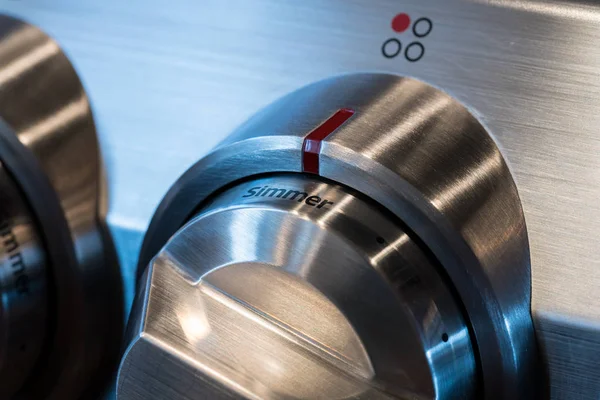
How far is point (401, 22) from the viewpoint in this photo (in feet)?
1.60

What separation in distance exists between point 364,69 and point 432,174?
107 mm

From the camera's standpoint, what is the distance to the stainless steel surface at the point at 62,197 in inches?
22.1

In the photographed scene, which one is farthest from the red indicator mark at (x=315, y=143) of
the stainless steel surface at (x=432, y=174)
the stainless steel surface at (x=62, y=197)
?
the stainless steel surface at (x=62, y=197)

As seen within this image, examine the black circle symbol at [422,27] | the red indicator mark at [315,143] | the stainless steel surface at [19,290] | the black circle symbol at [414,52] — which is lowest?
the stainless steel surface at [19,290]

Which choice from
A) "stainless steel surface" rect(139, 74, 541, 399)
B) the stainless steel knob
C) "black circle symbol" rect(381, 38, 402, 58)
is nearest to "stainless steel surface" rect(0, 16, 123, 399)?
the stainless steel knob

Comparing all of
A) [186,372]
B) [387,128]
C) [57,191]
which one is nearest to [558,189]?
[387,128]

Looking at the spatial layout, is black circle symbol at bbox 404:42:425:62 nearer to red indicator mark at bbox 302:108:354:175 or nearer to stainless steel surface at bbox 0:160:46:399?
red indicator mark at bbox 302:108:354:175

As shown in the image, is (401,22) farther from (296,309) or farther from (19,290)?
(19,290)

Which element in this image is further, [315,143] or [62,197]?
[62,197]

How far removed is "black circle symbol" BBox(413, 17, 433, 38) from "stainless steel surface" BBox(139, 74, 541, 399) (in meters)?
0.03

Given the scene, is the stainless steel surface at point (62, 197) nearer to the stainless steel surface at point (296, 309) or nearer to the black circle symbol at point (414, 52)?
the stainless steel surface at point (296, 309)

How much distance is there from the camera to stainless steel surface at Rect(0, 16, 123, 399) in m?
0.56

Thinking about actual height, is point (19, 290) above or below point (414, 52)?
below

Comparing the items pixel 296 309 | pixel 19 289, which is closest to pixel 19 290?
pixel 19 289
